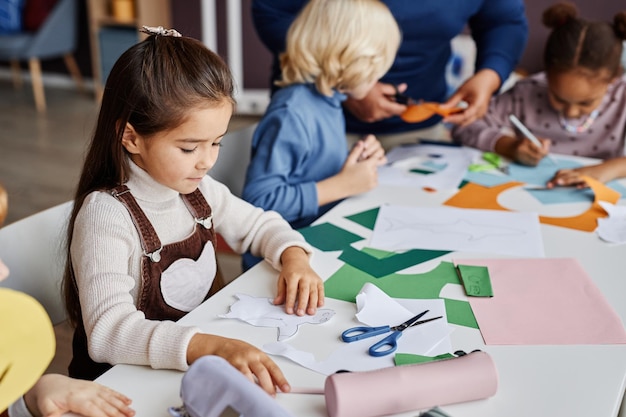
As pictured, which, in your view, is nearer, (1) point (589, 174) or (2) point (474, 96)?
(1) point (589, 174)

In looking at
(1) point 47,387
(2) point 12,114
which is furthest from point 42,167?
(1) point 47,387

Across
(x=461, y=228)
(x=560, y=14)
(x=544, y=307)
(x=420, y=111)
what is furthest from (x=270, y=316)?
(x=560, y=14)

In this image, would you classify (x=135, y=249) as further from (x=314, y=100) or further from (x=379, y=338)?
(x=314, y=100)

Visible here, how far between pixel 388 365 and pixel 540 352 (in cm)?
23

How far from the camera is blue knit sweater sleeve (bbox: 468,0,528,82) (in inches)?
85.3

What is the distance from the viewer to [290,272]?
118cm

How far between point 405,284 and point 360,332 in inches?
7.9

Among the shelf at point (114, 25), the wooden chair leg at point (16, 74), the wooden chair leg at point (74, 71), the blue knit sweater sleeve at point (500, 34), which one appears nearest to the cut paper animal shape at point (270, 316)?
the blue knit sweater sleeve at point (500, 34)

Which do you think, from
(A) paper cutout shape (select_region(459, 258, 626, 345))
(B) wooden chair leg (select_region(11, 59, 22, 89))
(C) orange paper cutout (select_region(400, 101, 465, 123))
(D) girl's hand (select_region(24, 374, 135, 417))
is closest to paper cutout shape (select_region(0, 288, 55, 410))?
(D) girl's hand (select_region(24, 374, 135, 417))

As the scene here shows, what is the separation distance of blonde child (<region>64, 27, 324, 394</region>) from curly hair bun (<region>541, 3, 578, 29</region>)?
4.32 ft

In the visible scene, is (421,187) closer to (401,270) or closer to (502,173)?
(502,173)

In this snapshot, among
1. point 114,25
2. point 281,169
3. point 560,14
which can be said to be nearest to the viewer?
point 281,169

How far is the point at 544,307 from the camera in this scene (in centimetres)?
114

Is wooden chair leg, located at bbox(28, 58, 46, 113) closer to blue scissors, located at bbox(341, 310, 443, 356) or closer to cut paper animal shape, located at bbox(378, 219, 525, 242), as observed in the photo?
cut paper animal shape, located at bbox(378, 219, 525, 242)
